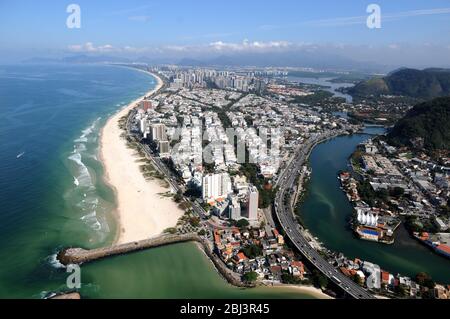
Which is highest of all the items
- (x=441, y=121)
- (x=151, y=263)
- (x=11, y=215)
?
(x=441, y=121)

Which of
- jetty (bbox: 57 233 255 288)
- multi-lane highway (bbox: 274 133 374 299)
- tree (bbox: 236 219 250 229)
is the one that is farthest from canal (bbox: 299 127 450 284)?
jetty (bbox: 57 233 255 288)

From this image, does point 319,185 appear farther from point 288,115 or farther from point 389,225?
point 288,115

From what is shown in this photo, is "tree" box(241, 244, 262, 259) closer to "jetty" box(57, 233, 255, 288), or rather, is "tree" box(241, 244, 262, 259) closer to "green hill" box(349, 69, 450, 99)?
"jetty" box(57, 233, 255, 288)

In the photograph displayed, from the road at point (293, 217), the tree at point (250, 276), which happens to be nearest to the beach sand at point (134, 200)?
the road at point (293, 217)

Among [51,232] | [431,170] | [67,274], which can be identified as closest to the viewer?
[67,274]

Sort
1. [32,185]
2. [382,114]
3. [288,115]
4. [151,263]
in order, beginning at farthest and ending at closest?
[382,114]
[288,115]
[32,185]
[151,263]

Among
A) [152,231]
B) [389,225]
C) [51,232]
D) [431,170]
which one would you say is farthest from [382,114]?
[51,232]

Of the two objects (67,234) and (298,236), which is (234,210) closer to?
(298,236)
